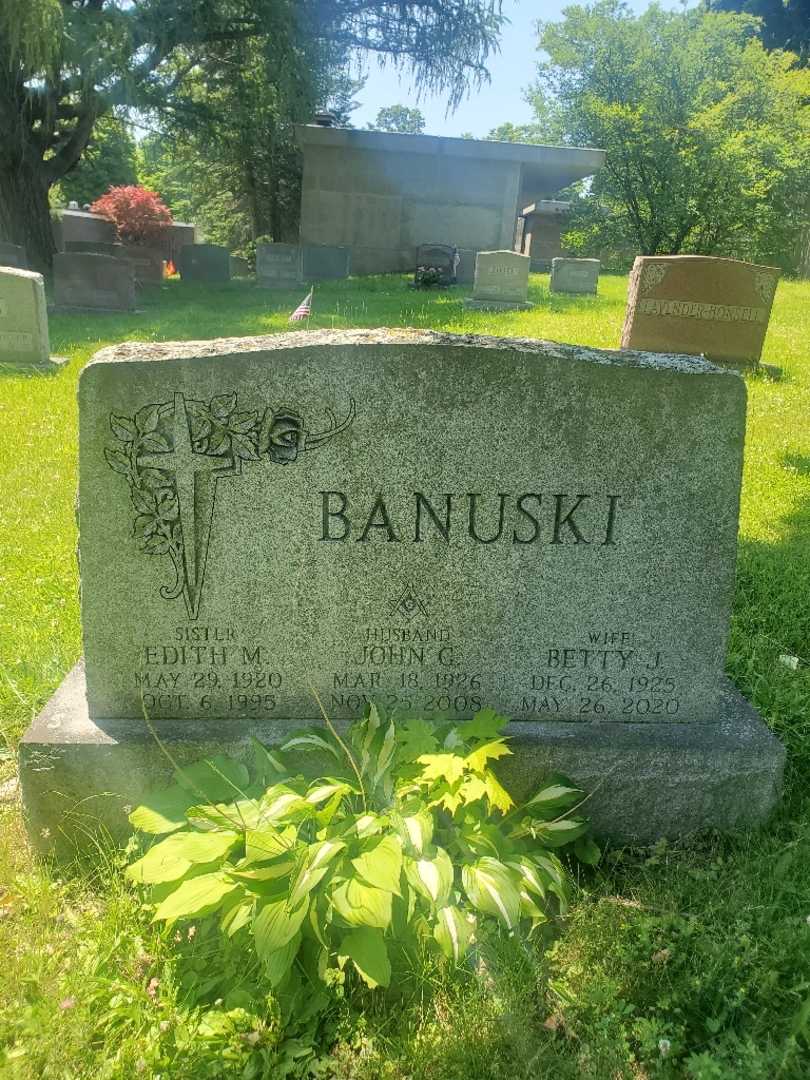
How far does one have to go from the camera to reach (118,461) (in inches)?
94.0

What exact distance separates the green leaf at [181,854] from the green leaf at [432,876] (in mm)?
465

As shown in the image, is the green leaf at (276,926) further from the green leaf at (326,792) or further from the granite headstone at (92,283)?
the granite headstone at (92,283)

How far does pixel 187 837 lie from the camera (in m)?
2.14

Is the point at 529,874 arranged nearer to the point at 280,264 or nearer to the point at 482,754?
the point at 482,754

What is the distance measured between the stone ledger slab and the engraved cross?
8551 mm

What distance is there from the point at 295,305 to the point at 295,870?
1506cm

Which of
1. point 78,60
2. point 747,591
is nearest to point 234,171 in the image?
point 78,60

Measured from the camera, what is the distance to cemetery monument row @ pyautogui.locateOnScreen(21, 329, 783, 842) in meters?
2.38

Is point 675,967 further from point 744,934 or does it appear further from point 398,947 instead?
point 398,947

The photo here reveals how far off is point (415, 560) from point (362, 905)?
105cm

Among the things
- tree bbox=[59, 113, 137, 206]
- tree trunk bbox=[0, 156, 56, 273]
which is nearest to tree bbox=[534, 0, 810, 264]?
tree trunk bbox=[0, 156, 56, 273]

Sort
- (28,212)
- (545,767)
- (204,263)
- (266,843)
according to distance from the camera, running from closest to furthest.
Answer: (266,843), (545,767), (28,212), (204,263)

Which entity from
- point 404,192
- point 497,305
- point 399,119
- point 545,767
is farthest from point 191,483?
point 399,119

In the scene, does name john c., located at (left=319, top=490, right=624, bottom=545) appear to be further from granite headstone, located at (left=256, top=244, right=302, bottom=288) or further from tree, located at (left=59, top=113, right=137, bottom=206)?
tree, located at (left=59, top=113, right=137, bottom=206)
